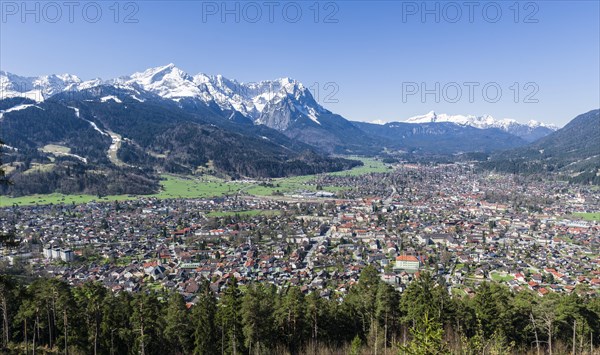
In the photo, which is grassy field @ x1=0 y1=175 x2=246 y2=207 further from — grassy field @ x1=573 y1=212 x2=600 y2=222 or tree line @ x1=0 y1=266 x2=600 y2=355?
grassy field @ x1=573 y1=212 x2=600 y2=222

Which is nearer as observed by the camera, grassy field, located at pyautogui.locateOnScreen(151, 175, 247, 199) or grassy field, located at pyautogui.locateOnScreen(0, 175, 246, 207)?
grassy field, located at pyautogui.locateOnScreen(0, 175, 246, 207)

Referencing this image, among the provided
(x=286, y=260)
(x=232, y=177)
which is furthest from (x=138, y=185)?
(x=286, y=260)

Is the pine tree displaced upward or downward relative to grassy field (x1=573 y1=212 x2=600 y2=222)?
upward

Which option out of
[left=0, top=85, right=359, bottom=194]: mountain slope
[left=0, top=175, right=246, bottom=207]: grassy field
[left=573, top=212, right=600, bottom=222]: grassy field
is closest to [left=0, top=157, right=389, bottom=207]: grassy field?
[left=0, top=175, right=246, bottom=207]: grassy field

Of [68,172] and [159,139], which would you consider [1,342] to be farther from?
[159,139]

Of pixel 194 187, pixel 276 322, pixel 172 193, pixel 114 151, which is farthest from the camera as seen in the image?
pixel 114 151

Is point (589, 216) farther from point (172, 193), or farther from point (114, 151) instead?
point (114, 151)

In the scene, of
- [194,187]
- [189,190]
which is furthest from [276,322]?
[194,187]

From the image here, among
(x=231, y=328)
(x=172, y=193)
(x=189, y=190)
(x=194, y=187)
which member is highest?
(x=194, y=187)

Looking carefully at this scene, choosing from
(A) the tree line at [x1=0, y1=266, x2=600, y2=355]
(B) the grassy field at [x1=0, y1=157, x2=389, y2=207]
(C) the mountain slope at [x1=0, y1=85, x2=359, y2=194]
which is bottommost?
(A) the tree line at [x1=0, y1=266, x2=600, y2=355]
